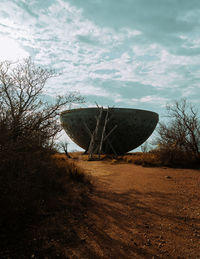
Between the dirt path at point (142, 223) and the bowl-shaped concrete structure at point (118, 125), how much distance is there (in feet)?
29.9

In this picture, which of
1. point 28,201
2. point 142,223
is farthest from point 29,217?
point 142,223

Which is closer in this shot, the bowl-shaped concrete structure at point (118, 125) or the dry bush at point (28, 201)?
the dry bush at point (28, 201)

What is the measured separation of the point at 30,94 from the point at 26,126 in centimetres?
236

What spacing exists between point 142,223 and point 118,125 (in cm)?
1128

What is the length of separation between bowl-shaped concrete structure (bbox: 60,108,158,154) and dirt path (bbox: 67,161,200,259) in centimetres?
911

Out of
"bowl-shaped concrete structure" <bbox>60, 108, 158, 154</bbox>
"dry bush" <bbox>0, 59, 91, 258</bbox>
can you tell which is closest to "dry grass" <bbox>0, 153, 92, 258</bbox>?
"dry bush" <bbox>0, 59, 91, 258</bbox>

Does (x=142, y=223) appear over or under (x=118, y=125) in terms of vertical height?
under

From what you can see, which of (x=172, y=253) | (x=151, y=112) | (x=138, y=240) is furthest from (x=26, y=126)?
(x=151, y=112)

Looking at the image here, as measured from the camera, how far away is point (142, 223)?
121 inches

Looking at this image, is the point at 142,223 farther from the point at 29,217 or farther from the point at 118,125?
the point at 118,125

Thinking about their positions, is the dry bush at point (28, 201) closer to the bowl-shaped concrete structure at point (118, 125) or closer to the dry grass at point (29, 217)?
the dry grass at point (29, 217)

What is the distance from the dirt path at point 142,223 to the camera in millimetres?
2322

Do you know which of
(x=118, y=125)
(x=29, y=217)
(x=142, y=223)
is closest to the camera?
(x=29, y=217)

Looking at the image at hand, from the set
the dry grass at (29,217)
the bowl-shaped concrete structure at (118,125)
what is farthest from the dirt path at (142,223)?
the bowl-shaped concrete structure at (118,125)
